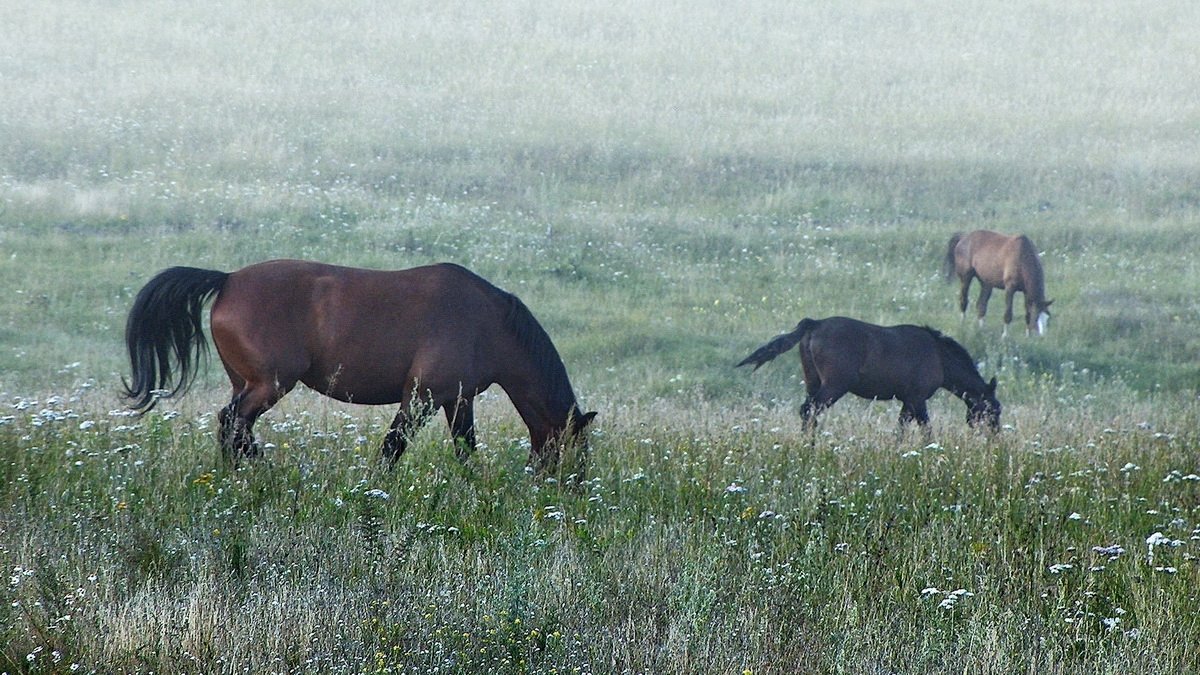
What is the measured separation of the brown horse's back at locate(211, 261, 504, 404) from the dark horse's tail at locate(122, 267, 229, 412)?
0.46 feet

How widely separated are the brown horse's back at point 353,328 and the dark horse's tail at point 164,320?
14 centimetres

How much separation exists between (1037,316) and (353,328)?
45.5 feet

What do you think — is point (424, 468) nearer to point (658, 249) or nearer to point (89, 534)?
point (89, 534)

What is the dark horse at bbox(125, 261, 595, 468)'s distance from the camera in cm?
800

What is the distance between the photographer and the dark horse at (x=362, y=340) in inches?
315

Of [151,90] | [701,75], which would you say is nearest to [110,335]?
[151,90]

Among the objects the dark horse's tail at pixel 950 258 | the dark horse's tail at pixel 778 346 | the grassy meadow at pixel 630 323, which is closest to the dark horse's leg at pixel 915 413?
→ the grassy meadow at pixel 630 323

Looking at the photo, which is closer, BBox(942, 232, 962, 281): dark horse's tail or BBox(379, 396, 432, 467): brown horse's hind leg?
BBox(379, 396, 432, 467): brown horse's hind leg

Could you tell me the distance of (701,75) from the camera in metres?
40.7

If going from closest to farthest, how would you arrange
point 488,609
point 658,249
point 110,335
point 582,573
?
point 488,609, point 582,573, point 110,335, point 658,249

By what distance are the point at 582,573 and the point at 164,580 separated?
64.3 inches

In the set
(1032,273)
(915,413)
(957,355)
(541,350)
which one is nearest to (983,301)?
(1032,273)

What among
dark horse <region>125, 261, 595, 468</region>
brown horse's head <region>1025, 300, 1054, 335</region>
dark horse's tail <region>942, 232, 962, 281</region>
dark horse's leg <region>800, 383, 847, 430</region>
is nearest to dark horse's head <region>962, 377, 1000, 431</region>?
dark horse's leg <region>800, 383, 847, 430</region>

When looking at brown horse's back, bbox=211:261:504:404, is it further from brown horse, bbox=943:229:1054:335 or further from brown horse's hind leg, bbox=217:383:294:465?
brown horse, bbox=943:229:1054:335
